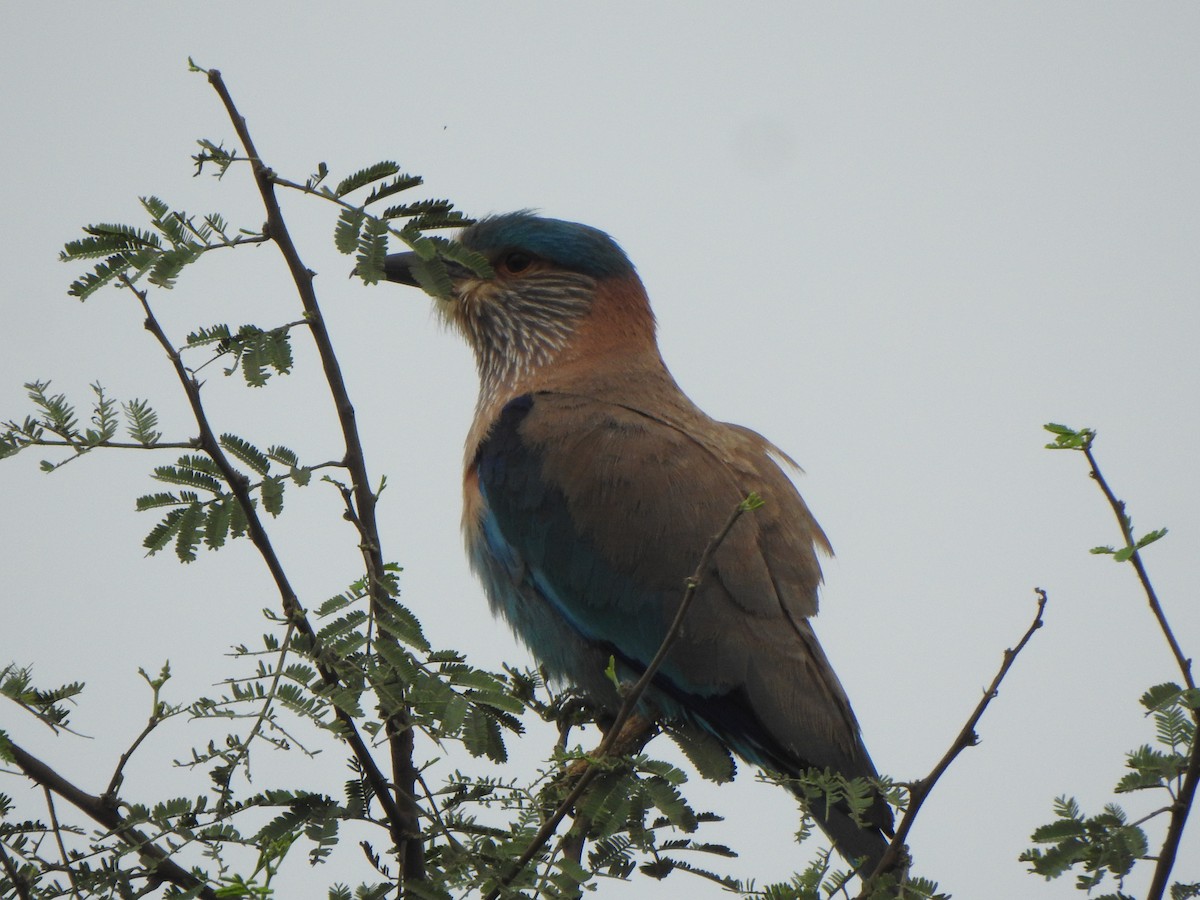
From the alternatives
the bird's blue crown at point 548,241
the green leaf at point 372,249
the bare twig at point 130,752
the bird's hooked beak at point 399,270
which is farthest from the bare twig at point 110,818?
the bird's blue crown at point 548,241

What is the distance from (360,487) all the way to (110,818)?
0.91 meters

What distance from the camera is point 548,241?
6.09m

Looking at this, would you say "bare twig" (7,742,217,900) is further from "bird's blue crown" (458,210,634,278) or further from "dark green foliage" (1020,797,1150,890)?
"bird's blue crown" (458,210,634,278)

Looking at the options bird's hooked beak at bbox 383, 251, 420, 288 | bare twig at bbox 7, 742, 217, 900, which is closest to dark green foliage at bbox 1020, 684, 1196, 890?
bare twig at bbox 7, 742, 217, 900

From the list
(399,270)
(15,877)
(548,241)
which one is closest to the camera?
(15,877)

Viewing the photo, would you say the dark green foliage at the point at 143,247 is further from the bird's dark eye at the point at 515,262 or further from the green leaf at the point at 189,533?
the bird's dark eye at the point at 515,262

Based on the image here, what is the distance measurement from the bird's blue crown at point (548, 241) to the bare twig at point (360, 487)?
3.13 metres

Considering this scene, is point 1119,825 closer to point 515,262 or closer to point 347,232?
point 347,232

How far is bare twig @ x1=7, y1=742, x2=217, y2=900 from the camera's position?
2.78 m

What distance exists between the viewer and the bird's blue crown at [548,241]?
6090 millimetres

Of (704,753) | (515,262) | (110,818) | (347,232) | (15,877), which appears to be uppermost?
(515,262)

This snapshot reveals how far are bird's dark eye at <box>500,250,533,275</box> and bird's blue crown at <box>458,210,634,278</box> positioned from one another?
0.03 metres

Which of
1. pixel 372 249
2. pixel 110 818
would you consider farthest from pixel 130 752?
pixel 372 249

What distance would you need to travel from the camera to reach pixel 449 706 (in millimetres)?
3150
